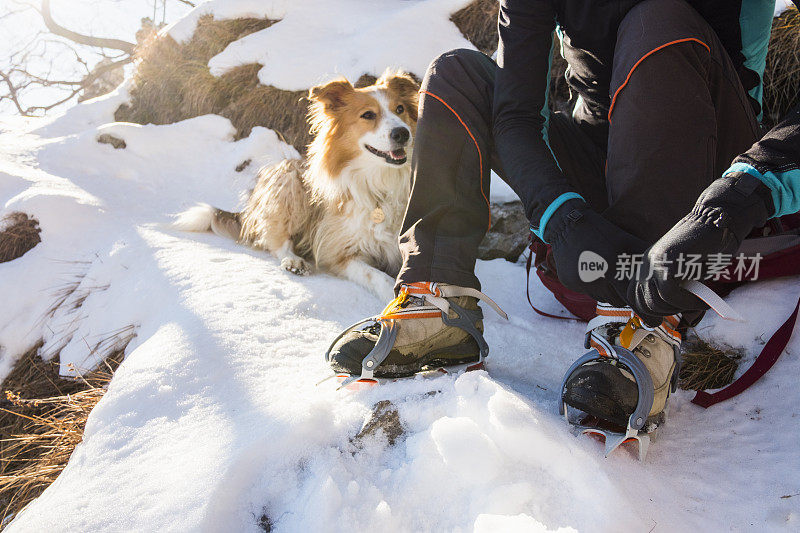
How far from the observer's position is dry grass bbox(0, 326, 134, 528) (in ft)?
4.33

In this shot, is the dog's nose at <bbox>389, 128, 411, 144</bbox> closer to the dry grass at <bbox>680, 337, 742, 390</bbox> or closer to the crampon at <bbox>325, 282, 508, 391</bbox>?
the crampon at <bbox>325, 282, 508, 391</bbox>

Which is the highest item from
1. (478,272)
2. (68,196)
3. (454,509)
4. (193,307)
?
(68,196)

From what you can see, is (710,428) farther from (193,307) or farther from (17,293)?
(17,293)

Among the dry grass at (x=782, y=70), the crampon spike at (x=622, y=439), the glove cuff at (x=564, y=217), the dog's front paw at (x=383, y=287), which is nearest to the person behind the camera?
the crampon spike at (x=622, y=439)

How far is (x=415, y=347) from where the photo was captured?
1.27 m

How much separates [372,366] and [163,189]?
3.95 meters

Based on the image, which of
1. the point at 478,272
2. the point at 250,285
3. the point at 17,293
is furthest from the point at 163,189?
the point at 478,272

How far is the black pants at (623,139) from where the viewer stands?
3.23 feet

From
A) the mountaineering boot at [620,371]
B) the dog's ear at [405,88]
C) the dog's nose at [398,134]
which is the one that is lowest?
the mountaineering boot at [620,371]

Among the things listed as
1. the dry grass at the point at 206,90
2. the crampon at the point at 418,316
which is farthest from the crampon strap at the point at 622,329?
the dry grass at the point at 206,90

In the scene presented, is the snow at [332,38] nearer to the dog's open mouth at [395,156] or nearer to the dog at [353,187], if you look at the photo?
the dog at [353,187]

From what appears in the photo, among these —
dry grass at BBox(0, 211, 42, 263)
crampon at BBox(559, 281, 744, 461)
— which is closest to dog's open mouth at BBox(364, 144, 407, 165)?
crampon at BBox(559, 281, 744, 461)

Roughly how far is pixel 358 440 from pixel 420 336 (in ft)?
1.16

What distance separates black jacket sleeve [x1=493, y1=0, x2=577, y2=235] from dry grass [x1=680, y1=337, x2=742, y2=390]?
0.80 metres
